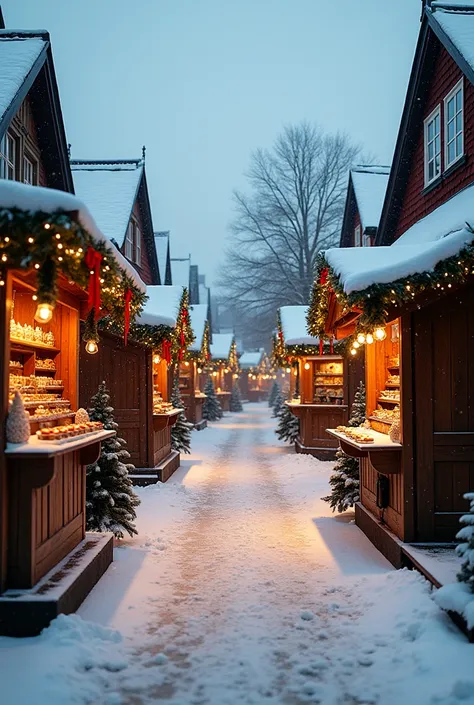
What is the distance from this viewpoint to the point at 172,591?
7055 millimetres

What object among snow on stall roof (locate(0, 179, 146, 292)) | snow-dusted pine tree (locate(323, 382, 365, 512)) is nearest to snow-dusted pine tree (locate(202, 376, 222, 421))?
snow-dusted pine tree (locate(323, 382, 365, 512))

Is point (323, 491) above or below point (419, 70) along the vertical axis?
below

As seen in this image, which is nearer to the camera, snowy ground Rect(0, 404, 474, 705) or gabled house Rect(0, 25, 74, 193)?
snowy ground Rect(0, 404, 474, 705)

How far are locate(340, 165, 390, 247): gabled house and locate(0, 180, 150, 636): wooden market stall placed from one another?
1334 centimetres

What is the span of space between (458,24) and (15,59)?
802 centimetres

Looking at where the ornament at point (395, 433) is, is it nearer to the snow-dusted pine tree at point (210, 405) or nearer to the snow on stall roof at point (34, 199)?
the snow on stall roof at point (34, 199)

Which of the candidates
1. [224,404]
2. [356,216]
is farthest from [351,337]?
[224,404]

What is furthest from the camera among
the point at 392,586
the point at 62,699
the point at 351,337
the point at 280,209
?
the point at 280,209

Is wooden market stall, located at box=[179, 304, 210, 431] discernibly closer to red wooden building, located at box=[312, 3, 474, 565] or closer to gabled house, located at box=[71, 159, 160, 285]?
gabled house, located at box=[71, 159, 160, 285]

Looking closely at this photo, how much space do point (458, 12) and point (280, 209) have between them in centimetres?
2378

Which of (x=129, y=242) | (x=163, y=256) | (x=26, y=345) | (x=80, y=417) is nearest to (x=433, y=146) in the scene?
(x=80, y=417)

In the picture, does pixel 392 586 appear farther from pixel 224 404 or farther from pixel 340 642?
pixel 224 404

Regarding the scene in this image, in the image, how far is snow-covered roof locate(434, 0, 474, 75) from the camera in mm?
10617

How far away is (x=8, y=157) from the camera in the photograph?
12.2 m
